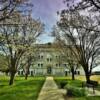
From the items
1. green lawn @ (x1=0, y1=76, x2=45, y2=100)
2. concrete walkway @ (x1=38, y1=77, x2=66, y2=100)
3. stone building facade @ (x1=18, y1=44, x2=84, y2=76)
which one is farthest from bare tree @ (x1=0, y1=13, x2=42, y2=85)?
stone building facade @ (x1=18, y1=44, x2=84, y2=76)

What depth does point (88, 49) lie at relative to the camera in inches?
1476

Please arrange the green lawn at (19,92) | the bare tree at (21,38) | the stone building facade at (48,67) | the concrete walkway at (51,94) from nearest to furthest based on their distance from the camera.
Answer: the concrete walkway at (51,94), the green lawn at (19,92), the bare tree at (21,38), the stone building facade at (48,67)

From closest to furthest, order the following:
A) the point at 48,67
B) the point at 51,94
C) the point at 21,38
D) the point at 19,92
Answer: the point at 51,94, the point at 19,92, the point at 21,38, the point at 48,67

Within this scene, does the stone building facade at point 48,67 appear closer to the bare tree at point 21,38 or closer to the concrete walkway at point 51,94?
the bare tree at point 21,38

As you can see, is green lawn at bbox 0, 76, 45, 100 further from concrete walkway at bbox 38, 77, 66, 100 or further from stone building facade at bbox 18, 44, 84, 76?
stone building facade at bbox 18, 44, 84, 76

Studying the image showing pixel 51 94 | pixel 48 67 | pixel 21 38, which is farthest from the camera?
pixel 48 67

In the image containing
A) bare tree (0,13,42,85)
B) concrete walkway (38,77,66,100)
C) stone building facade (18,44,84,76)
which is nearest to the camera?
concrete walkway (38,77,66,100)

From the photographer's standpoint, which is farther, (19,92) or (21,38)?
(21,38)

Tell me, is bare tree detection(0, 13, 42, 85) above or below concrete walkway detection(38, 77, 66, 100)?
above

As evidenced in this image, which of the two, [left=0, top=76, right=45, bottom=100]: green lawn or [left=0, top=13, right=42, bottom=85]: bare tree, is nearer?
[left=0, top=76, right=45, bottom=100]: green lawn

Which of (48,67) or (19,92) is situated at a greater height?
(48,67)

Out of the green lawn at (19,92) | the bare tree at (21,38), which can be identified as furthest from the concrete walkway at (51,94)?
the bare tree at (21,38)

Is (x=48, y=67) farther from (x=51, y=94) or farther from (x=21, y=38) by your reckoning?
(x=51, y=94)

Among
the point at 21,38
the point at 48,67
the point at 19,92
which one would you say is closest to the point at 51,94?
the point at 19,92
